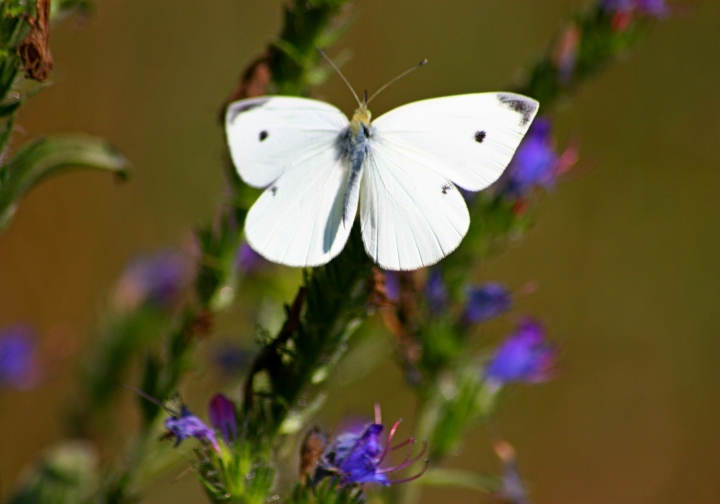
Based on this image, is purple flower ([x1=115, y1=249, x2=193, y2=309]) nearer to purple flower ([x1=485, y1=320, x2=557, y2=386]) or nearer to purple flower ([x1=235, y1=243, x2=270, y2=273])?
purple flower ([x1=235, y1=243, x2=270, y2=273])

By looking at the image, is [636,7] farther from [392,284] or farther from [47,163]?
[47,163]

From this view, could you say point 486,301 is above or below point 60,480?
below

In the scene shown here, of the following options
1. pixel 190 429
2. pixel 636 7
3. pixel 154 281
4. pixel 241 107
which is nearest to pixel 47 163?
pixel 241 107

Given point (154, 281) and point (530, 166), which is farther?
point (154, 281)

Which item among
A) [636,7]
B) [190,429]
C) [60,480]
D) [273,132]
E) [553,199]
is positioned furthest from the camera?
[553,199]

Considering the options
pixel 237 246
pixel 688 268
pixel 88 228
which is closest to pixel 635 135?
pixel 688 268

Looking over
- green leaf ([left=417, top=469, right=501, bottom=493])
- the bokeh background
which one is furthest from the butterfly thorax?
the bokeh background

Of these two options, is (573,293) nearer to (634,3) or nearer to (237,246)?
(634,3)
